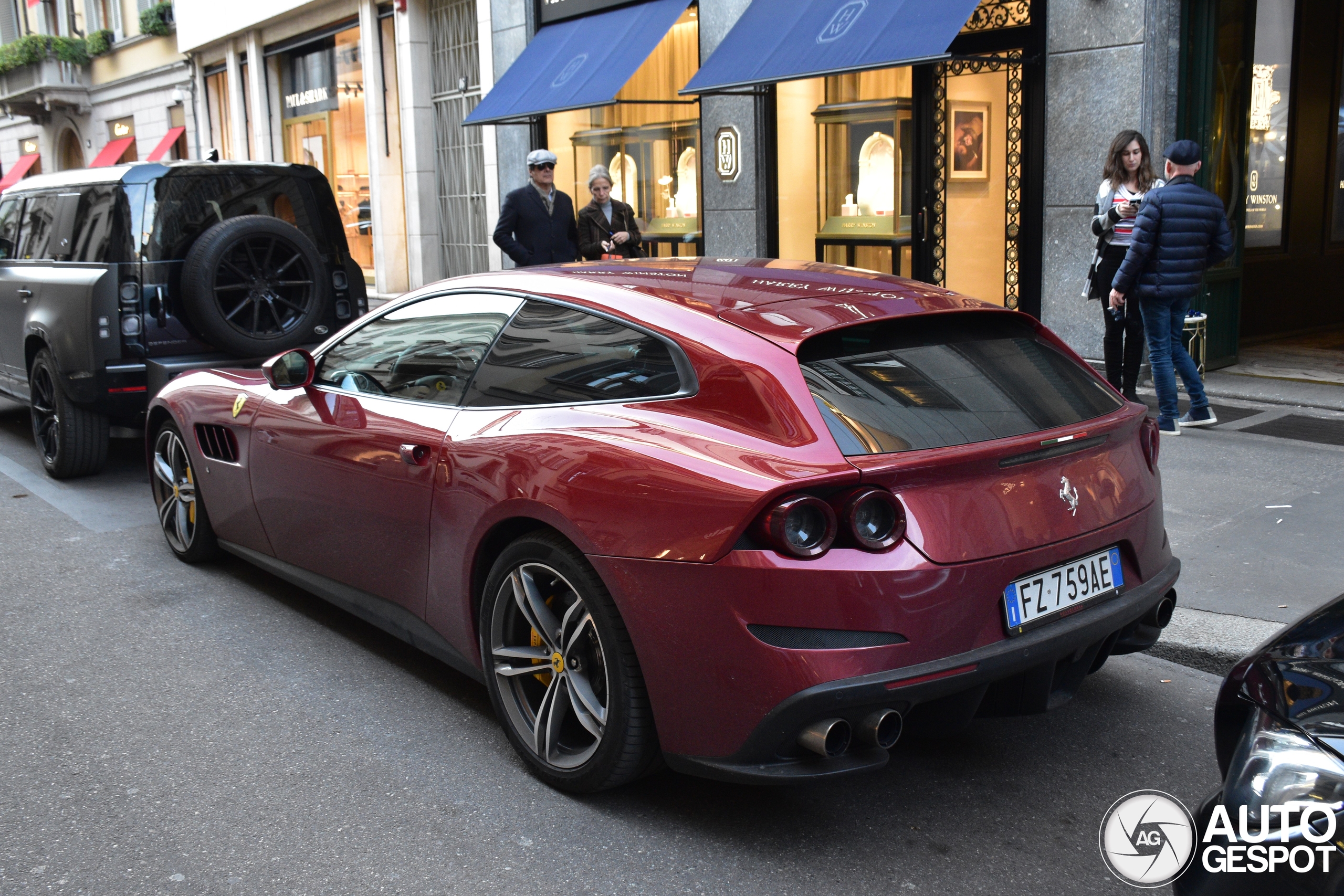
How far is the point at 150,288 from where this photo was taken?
24.3ft

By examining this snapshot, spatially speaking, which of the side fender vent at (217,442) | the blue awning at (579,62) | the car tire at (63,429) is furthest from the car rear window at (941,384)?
the blue awning at (579,62)

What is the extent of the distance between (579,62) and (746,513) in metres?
11.8

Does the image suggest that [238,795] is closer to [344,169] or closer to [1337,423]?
[1337,423]

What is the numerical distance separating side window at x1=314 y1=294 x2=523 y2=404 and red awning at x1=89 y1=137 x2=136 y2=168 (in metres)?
27.6

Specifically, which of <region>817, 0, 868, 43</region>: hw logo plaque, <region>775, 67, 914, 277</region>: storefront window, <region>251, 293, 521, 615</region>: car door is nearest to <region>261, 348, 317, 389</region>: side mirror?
<region>251, 293, 521, 615</region>: car door

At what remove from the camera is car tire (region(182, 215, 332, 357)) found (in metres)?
7.33

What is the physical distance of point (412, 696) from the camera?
414cm

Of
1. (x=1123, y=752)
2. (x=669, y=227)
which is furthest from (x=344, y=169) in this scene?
(x=1123, y=752)

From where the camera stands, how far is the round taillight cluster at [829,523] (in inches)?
109

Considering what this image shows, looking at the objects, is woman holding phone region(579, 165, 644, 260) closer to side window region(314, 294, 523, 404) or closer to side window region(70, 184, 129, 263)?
side window region(70, 184, 129, 263)

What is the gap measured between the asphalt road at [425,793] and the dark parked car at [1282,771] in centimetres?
83

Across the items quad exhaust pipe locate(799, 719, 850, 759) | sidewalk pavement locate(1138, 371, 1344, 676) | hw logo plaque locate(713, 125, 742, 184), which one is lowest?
sidewalk pavement locate(1138, 371, 1344, 676)

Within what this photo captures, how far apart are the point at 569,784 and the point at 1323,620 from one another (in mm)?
1949

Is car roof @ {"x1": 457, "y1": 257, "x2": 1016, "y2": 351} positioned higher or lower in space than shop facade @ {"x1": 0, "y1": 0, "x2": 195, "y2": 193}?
lower
